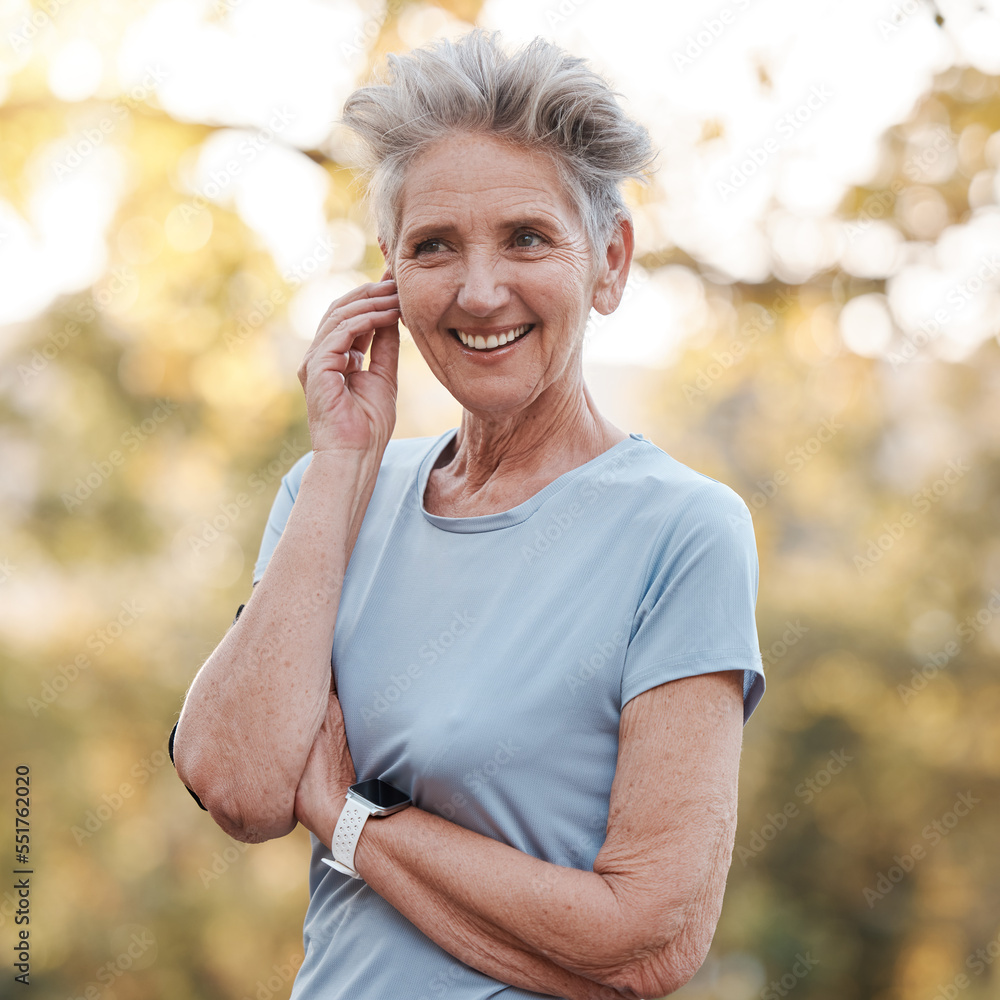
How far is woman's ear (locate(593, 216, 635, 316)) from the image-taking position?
1441 mm

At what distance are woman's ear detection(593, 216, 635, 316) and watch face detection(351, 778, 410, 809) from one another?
2.50 feet

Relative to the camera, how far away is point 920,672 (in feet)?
16.3

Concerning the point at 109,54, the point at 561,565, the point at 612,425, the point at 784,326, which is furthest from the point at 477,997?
the point at 109,54

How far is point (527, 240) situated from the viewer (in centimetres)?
133

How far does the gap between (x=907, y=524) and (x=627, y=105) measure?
3.78 meters

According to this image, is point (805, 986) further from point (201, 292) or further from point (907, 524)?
point (201, 292)

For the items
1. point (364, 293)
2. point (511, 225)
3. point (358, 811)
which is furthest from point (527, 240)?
point (358, 811)

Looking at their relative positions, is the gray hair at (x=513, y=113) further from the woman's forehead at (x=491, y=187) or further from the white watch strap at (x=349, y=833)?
the white watch strap at (x=349, y=833)

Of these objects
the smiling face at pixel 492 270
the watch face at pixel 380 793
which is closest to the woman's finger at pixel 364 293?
the smiling face at pixel 492 270

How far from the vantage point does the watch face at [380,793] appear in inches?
48.9

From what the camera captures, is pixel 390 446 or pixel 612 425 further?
pixel 390 446

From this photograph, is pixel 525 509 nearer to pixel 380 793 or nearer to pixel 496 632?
pixel 496 632

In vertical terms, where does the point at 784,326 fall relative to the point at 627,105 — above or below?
below

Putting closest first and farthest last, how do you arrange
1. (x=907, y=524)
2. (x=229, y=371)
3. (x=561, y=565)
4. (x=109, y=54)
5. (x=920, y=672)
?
(x=561, y=565)
(x=109, y=54)
(x=229, y=371)
(x=907, y=524)
(x=920, y=672)
